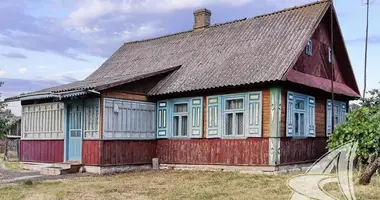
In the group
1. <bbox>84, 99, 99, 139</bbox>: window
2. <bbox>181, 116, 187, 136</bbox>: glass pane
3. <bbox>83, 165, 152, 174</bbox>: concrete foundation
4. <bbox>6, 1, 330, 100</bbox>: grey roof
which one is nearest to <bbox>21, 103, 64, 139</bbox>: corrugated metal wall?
<bbox>6, 1, 330, 100</bbox>: grey roof

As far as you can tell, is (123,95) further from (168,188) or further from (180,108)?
(168,188)

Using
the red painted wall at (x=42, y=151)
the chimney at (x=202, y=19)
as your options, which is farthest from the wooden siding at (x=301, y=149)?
the red painted wall at (x=42, y=151)

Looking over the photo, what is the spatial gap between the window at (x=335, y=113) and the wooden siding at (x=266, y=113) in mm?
3296

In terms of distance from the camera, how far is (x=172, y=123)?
55.1 feet

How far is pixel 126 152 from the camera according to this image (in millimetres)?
15953

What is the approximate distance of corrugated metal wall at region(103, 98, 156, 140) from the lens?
15.5 meters

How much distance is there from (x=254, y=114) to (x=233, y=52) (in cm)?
326

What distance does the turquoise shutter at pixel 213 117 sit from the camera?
1548cm

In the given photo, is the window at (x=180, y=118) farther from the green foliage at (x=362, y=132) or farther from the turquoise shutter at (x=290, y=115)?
the green foliage at (x=362, y=132)

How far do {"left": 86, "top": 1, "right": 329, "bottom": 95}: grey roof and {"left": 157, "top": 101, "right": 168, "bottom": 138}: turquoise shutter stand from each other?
628 mm

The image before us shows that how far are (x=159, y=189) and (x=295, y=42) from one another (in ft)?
23.2

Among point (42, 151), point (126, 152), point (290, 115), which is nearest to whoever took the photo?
point (290, 115)

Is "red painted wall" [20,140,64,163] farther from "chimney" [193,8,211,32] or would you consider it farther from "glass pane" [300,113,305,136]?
"glass pane" [300,113,305,136]

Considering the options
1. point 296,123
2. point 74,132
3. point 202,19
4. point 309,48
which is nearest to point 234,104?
point 296,123
